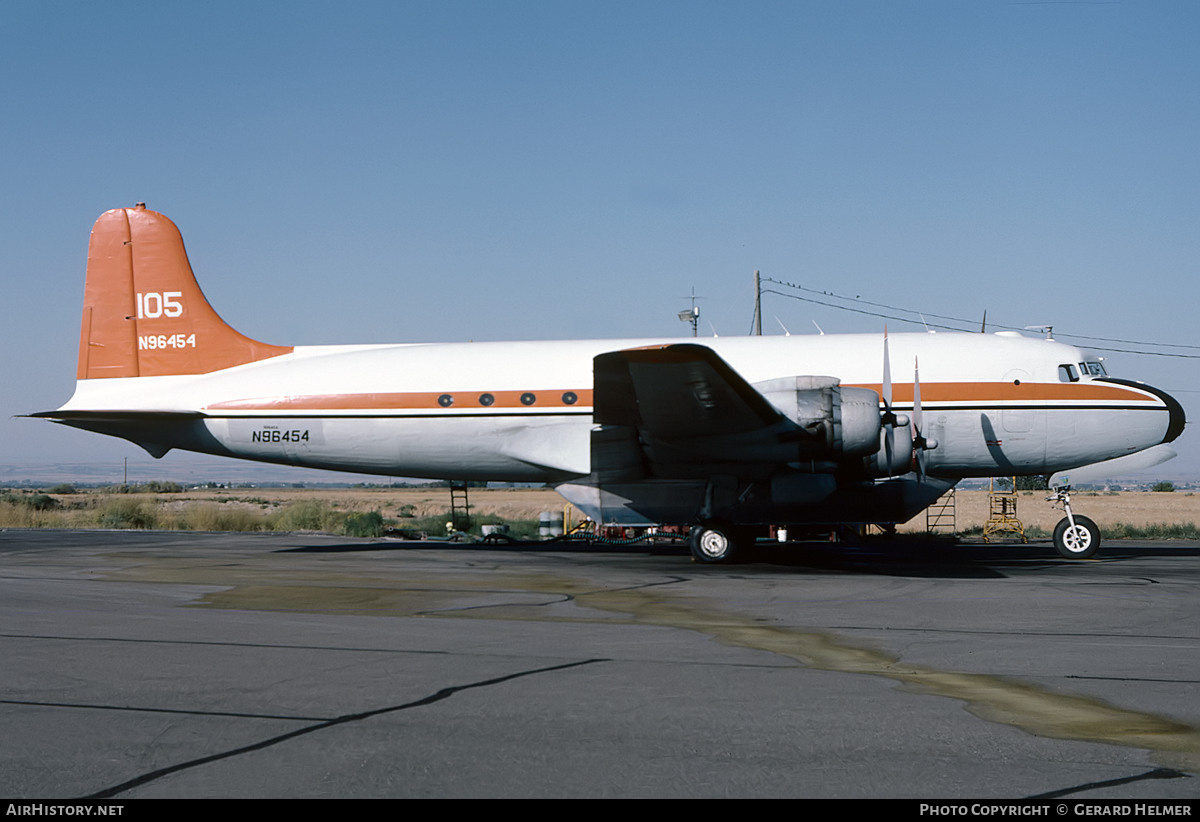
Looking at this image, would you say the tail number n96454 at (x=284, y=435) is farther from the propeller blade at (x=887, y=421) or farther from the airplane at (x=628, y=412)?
the propeller blade at (x=887, y=421)

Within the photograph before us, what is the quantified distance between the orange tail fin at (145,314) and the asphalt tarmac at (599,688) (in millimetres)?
8044

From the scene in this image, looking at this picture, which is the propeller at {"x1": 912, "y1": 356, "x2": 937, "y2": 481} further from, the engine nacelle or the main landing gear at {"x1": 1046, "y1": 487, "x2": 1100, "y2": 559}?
the main landing gear at {"x1": 1046, "y1": 487, "x2": 1100, "y2": 559}

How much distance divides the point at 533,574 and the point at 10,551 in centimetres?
1189

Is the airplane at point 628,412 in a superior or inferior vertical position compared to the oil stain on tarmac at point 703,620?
superior

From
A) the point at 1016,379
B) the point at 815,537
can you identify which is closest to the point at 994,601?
the point at 1016,379

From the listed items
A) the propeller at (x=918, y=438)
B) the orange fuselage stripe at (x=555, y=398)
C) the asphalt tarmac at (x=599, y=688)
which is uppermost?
the orange fuselage stripe at (x=555, y=398)

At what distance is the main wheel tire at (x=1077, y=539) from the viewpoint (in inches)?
672

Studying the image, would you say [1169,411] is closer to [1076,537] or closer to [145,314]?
[1076,537]

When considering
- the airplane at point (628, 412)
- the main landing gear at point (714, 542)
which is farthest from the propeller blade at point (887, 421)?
the main landing gear at point (714, 542)

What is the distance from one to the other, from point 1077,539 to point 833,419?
5.43 metres

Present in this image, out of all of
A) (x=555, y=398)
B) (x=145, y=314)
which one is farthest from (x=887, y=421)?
(x=145, y=314)

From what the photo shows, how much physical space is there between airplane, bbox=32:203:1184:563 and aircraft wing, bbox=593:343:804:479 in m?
0.04

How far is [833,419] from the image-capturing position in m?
15.5

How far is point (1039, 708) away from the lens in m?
5.77
